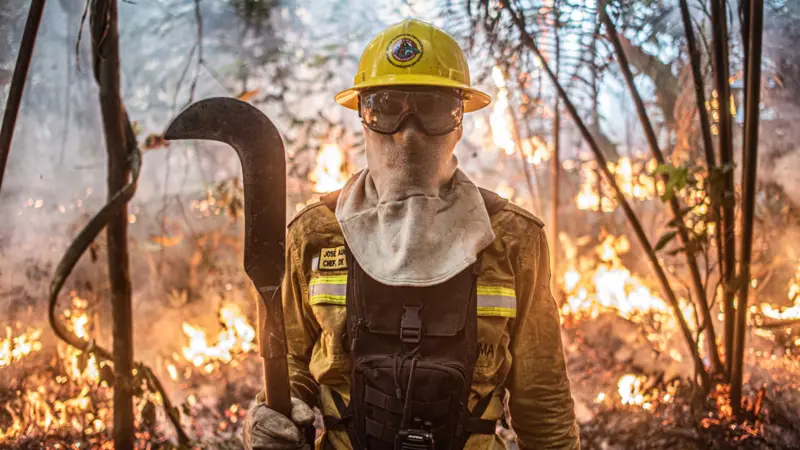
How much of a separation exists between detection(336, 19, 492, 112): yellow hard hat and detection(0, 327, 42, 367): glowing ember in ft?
9.60

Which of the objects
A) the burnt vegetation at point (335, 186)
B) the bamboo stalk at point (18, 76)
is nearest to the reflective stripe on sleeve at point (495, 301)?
the burnt vegetation at point (335, 186)

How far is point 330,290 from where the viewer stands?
1.76 metres

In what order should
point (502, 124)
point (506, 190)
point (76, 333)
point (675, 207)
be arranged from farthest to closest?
1. point (506, 190)
2. point (502, 124)
3. point (76, 333)
4. point (675, 207)

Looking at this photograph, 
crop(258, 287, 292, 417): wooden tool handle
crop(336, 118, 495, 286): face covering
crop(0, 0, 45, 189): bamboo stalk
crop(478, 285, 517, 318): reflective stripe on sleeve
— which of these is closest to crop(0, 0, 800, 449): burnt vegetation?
crop(0, 0, 45, 189): bamboo stalk

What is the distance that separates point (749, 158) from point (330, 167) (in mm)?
4552

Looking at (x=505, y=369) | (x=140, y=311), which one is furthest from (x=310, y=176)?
(x=505, y=369)

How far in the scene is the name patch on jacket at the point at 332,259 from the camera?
178 centimetres

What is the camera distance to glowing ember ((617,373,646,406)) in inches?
186

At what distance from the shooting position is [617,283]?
7141 mm

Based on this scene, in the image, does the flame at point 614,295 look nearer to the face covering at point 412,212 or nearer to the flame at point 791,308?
the flame at point 791,308

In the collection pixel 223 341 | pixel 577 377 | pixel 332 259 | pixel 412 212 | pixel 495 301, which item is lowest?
pixel 577 377

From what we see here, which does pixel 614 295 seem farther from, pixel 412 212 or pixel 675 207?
pixel 412 212

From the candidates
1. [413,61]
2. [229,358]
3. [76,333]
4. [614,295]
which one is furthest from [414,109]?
[614,295]

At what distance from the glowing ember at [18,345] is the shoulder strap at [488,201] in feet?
8.76
